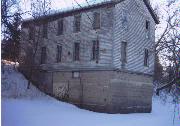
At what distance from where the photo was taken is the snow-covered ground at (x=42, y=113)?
15.0 m

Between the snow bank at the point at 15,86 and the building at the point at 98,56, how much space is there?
1.27 metres

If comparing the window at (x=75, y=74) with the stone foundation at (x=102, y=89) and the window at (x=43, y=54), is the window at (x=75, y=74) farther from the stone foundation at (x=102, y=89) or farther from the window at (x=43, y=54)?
the window at (x=43, y=54)

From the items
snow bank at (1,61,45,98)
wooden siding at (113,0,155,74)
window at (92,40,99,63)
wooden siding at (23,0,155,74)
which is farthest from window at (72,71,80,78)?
wooden siding at (113,0,155,74)

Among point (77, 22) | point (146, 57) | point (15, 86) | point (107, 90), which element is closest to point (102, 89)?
point (107, 90)

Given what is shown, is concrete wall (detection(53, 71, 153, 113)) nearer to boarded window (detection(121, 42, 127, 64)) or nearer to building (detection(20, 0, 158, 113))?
building (detection(20, 0, 158, 113))

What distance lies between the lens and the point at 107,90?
21.8 m

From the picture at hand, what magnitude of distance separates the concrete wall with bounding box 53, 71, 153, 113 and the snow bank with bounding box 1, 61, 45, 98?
245cm

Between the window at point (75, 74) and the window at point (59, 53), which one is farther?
the window at point (59, 53)

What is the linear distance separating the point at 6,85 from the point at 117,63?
9.86 m

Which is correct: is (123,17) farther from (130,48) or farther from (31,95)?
(31,95)

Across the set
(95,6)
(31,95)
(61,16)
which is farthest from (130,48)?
(31,95)

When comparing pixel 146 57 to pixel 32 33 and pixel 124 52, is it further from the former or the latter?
pixel 32 33

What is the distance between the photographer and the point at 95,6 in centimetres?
2339

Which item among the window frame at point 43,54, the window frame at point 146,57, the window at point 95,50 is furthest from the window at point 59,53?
the window frame at point 146,57
